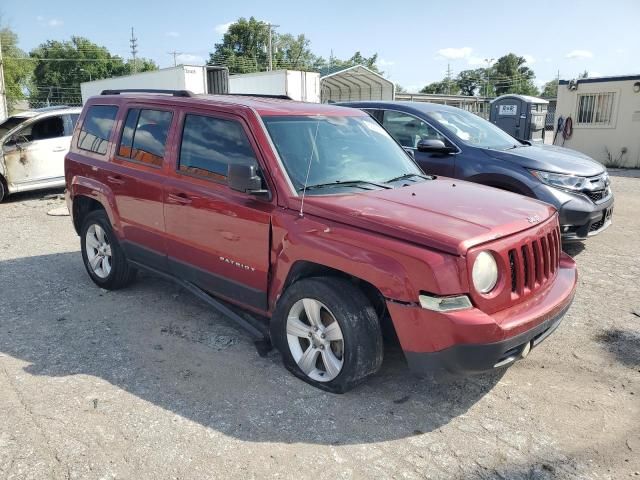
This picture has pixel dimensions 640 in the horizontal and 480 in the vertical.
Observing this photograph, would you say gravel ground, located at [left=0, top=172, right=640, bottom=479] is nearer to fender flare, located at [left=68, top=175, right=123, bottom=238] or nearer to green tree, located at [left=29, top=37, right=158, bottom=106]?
fender flare, located at [left=68, top=175, right=123, bottom=238]

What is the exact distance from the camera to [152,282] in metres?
5.62

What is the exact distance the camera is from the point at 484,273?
2959mm

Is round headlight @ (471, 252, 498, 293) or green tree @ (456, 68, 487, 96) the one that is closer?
round headlight @ (471, 252, 498, 293)

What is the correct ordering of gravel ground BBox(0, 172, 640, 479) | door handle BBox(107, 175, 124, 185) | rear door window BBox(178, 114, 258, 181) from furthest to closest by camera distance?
door handle BBox(107, 175, 124, 185) < rear door window BBox(178, 114, 258, 181) < gravel ground BBox(0, 172, 640, 479)

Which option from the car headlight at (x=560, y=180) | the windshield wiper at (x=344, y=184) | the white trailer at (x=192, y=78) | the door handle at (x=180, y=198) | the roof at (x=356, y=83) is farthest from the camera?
the roof at (x=356, y=83)

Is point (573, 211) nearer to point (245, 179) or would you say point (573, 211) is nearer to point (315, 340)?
point (315, 340)

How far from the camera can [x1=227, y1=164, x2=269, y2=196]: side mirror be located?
3.46m

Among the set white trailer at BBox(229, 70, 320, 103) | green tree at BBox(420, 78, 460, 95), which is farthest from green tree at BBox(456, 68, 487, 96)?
white trailer at BBox(229, 70, 320, 103)

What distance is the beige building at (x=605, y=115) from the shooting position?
51.6 ft

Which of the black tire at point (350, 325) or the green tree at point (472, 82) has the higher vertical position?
the green tree at point (472, 82)

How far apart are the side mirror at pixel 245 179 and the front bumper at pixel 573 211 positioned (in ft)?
12.1

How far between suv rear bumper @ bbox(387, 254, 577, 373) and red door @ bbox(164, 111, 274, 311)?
3.86ft

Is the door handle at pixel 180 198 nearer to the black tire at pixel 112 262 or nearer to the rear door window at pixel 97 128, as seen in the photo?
the black tire at pixel 112 262

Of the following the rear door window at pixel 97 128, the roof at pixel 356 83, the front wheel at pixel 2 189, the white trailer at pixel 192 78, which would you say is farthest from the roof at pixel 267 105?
the roof at pixel 356 83
